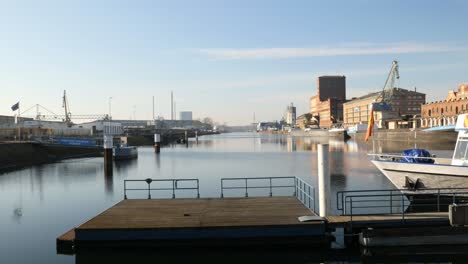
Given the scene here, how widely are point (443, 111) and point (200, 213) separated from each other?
152509 mm

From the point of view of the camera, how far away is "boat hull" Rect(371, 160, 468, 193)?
28609 millimetres

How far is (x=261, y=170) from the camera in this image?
59.5m

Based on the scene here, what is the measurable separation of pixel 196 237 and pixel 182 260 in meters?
1.17

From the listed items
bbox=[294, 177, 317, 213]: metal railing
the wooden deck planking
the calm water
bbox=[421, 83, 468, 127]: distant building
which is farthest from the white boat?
bbox=[421, 83, 468, 127]: distant building

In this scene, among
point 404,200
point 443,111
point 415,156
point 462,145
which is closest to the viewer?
point 462,145

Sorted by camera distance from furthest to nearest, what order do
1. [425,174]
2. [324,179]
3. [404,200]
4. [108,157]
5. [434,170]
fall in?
[108,157] → [425,174] → [404,200] → [434,170] → [324,179]

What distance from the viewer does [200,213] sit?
21.9 meters

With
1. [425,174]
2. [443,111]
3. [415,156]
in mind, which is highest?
[443,111]

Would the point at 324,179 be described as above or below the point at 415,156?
below

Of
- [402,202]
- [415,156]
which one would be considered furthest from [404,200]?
[402,202]

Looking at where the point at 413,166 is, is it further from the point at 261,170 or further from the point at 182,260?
the point at 261,170

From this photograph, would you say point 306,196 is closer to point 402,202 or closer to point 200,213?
point 402,202

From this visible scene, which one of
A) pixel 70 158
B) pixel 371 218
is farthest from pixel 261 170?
pixel 70 158

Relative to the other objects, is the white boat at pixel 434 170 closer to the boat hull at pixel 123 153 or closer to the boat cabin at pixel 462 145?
the boat cabin at pixel 462 145
